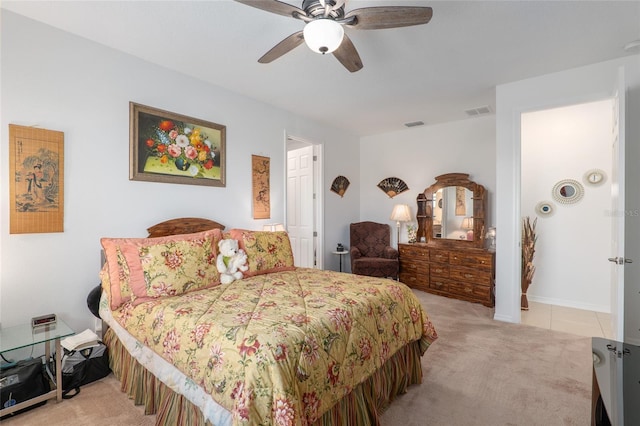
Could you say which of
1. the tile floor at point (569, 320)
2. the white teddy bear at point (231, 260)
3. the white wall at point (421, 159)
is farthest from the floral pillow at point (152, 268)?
the white wall at point (421, 159)

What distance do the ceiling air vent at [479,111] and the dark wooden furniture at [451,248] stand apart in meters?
0.88

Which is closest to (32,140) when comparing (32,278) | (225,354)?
(32,278)

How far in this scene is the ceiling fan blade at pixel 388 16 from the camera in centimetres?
161

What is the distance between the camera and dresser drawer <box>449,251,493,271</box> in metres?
3.92

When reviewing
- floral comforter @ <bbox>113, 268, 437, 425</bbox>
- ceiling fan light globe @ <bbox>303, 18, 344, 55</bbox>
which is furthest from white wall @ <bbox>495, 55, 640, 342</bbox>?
ceiling fan light globe @ <bbox>303, 18, 344, 55</bbox>

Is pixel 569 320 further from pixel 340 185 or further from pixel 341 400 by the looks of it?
pixel 340 185

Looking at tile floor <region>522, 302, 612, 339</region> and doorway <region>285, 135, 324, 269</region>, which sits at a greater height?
doorway <region>285, 135, 324, 269</region>

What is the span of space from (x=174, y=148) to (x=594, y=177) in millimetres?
4963

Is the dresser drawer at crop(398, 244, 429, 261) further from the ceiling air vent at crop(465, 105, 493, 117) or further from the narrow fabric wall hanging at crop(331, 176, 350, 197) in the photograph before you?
the ceiling air vent at crop(465, 105, 493, 117)

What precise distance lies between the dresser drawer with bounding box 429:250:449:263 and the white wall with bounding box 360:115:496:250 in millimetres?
744

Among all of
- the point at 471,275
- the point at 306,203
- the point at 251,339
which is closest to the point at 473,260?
the point at 471,275

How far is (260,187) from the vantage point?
3777 millimetres

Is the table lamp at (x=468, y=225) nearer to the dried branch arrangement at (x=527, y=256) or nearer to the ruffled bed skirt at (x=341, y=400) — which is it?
the dried branch arrangement at (x=527, y=256)

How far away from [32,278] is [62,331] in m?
0.55
